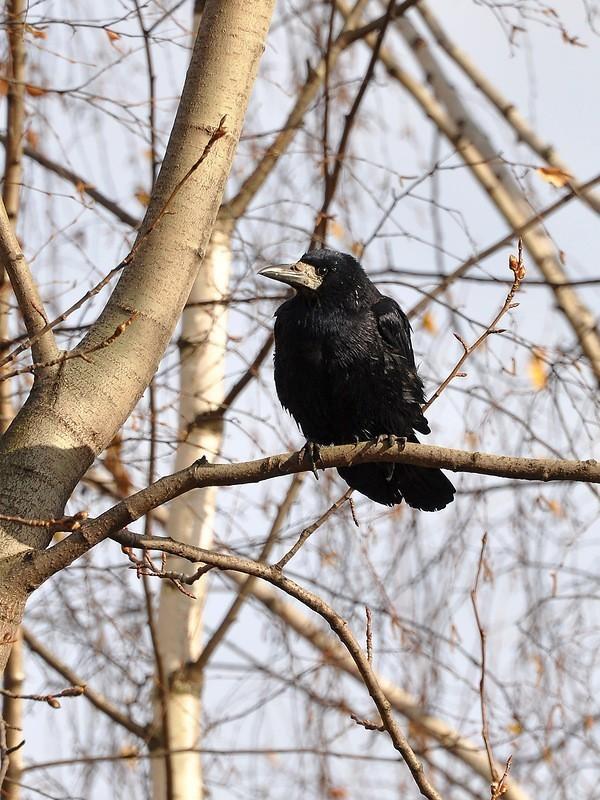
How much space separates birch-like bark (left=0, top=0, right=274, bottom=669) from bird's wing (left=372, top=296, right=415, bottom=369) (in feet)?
4.18

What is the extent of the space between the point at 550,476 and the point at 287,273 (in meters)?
1.79

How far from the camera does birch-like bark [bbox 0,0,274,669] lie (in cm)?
243

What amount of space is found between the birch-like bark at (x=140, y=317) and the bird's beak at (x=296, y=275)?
3.60 feet

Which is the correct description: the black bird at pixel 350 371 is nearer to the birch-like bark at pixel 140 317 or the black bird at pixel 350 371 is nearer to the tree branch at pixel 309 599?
the birch-like bark at pixel 140 317

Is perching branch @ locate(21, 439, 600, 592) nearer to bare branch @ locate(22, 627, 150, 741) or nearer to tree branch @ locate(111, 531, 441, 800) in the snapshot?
tree branch @ locate(111, 531, 441, 800)

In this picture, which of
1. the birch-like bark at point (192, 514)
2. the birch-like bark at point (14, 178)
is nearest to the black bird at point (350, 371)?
the birch-like bark at point (192, 514)

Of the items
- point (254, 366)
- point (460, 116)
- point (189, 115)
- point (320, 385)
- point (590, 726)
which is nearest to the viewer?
point (189, 115)

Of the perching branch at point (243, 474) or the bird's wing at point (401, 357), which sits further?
the bird's wing at point (401, 357)

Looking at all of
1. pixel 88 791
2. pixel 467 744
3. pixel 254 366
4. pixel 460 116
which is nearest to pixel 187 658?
pixel 88 791

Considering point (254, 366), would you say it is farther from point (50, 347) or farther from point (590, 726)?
point (590, 726)

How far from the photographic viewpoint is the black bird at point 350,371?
391 cm

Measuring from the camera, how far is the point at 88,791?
5066 mm

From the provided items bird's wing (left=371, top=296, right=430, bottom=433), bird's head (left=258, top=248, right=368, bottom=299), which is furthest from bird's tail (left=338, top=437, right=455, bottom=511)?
bird's head (left=258, top=248, right=368, bottom=299)

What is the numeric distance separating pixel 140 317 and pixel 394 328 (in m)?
1.58
